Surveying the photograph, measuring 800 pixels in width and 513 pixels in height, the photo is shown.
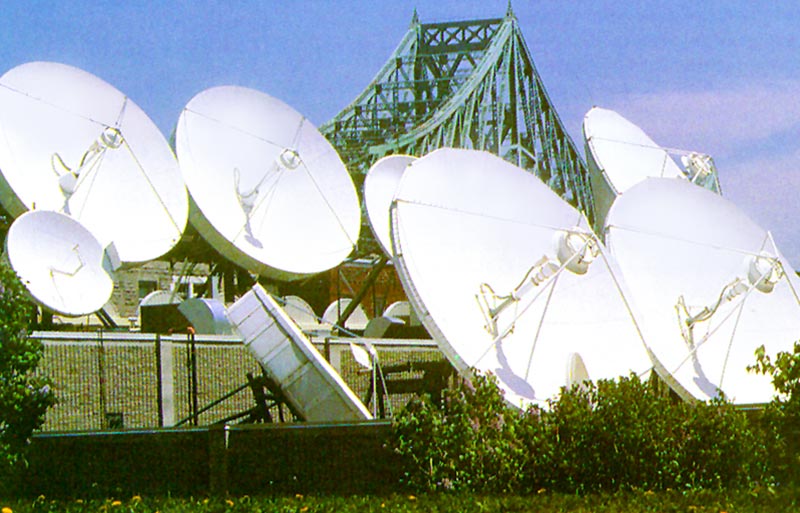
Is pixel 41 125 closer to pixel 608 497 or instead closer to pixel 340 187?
A: pixel 340 187

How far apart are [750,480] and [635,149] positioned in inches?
770

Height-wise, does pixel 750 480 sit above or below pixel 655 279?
below

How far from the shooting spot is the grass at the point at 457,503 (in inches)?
405

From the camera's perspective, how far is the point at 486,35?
11281 centimetres

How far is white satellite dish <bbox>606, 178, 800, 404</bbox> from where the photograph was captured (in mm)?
19375

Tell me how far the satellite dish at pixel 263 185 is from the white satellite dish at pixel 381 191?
101 centimetres

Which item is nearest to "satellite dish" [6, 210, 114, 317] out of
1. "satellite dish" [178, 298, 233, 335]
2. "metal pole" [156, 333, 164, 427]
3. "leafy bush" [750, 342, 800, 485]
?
"metal pole" [156, 333, 164, 427]

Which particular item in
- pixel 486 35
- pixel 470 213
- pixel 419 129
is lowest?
pixel 470 213

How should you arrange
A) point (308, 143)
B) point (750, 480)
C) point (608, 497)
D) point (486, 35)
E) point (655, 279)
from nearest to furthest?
point (608, 497)
point (750, 480)
point (655, 279)
point (308, 143)
point (486, 35)

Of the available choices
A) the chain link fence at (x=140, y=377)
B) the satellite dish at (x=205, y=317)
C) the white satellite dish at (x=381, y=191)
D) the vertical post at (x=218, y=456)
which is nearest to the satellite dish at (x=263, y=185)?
the white satellite dish at (x=381, y=191)

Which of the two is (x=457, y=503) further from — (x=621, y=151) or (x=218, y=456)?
(x=621, y=151)

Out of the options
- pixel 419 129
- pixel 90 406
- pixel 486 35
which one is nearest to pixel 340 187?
pixel 90 406

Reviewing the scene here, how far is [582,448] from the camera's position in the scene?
12336 millimetres

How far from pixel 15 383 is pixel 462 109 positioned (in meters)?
73.6
